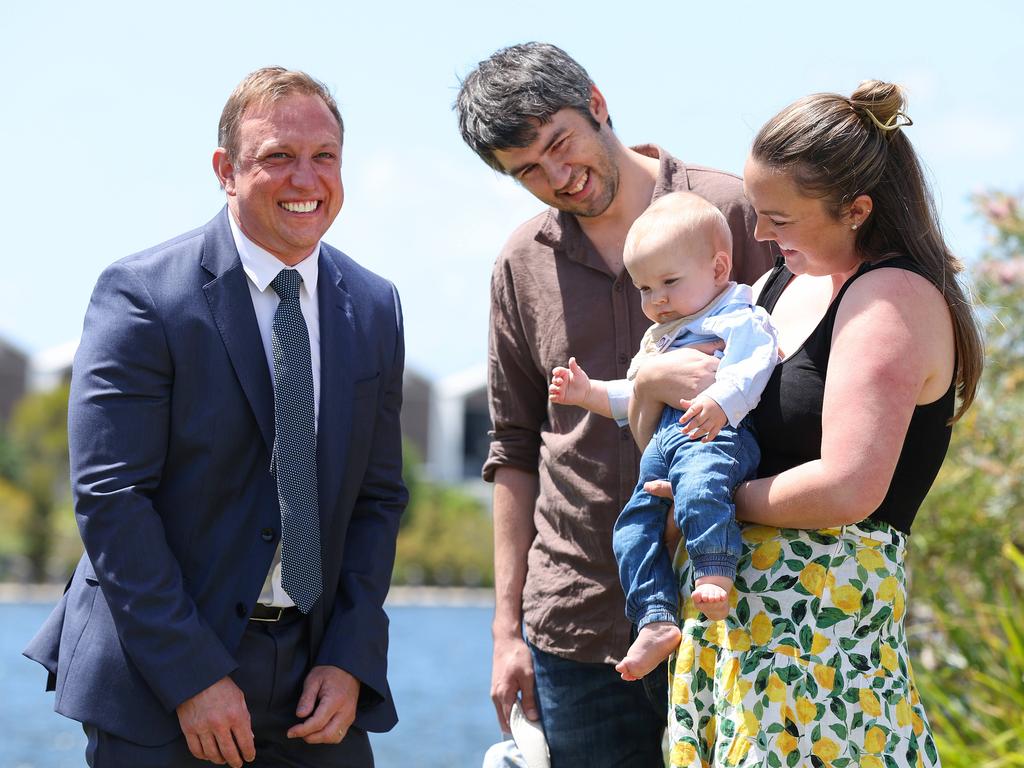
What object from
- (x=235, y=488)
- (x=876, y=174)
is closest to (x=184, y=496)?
(x=235, y=488)

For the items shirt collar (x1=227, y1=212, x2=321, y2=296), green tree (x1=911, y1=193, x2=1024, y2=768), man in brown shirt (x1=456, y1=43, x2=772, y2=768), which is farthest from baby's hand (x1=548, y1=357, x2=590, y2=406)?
green tree (x1=911, y1=193, x2=1024, y2=768)

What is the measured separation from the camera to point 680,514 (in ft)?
7.93

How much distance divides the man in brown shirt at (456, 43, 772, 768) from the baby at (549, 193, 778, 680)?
1.44 feet

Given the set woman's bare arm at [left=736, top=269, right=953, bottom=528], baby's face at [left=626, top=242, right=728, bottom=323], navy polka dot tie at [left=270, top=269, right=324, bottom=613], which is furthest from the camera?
navy polka dot tie at [left=270, top=269, right=324, bottom=613]

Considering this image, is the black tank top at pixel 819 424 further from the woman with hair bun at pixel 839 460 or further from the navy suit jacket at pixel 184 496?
the navy suit jacket at pixel 184 496

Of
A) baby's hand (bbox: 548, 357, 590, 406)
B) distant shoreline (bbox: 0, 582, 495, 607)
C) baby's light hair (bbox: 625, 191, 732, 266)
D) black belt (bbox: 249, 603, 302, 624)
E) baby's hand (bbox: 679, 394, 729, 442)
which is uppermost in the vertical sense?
baby's light hair (bbox: 625, 191, 732, 266)

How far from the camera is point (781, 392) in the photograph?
249 cm

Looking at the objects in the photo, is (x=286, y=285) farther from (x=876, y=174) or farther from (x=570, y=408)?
(x=876, y=174)

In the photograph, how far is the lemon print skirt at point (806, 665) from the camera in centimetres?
236

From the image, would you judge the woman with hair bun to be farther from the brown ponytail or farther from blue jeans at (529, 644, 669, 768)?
blue jeans at (529, 644, 669, 768)

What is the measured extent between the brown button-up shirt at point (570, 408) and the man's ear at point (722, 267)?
1.40 feet

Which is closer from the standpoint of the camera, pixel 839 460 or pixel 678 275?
pixel 839 460

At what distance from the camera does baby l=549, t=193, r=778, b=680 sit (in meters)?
2.39

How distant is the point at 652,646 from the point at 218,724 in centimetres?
96
